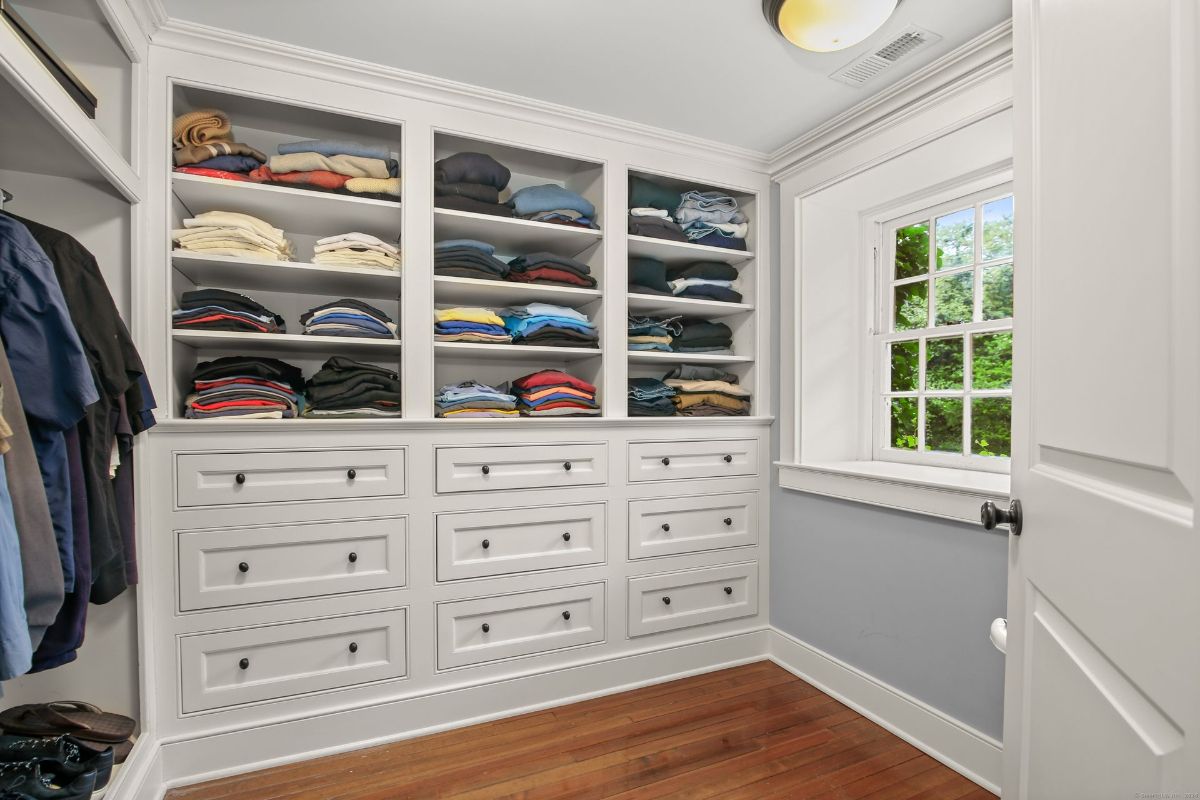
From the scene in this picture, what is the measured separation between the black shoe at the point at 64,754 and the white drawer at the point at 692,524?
5.85 feet

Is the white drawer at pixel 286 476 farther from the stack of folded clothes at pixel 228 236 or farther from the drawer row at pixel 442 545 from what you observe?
the stack of folded clothes at pixel 228 236

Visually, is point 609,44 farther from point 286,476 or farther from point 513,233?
point 286,476

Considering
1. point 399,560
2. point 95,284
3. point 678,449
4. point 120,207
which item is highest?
point 120,207

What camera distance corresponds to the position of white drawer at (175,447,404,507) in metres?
1.85

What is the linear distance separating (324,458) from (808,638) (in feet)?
7.22

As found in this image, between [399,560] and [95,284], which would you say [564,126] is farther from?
[399,560]

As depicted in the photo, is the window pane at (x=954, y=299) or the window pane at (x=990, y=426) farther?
the window pane at (x=954, y=299)

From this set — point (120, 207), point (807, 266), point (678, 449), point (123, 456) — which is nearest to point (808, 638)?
point (678, 449)

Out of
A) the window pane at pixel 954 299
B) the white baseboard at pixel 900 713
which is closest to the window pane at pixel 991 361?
the window pane at pixel 954 299

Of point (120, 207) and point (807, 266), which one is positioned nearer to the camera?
point (120, 207)

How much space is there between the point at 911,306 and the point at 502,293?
Answer: 1849 mm

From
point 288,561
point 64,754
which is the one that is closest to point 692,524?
point 288,561

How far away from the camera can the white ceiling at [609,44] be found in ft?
5.56

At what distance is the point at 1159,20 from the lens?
0.51 metres
